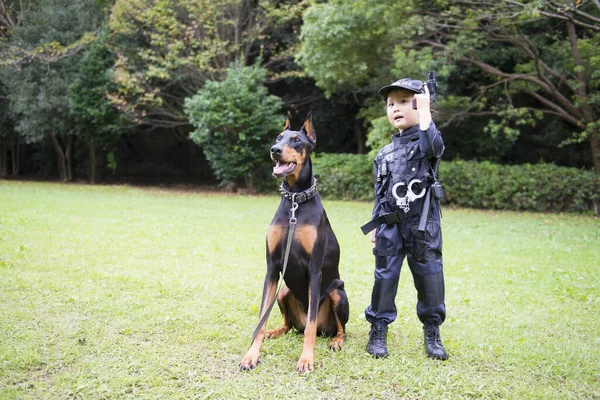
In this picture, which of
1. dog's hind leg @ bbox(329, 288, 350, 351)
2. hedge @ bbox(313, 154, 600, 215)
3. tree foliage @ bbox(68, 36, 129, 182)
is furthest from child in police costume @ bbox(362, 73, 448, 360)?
tree foliage @ bbox(68, 36, 129, 182)

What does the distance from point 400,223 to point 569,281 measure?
3.95 metres

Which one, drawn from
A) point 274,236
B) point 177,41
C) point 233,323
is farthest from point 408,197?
point 177,41

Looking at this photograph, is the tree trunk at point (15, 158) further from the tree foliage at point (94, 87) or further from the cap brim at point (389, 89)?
the cap brim at point (389, 89)

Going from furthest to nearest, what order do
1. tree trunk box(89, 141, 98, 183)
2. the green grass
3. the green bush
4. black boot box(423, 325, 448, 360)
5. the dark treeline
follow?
tree trunk box(89, 141, 98, 183) → the green bush → the dark treeline → black boot box(423, 325, 448, 360) → the green grass

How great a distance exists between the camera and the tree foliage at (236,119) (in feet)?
56.3

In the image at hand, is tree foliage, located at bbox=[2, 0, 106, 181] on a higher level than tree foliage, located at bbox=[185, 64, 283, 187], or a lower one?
higher

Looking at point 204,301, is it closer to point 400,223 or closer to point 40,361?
point 40,361

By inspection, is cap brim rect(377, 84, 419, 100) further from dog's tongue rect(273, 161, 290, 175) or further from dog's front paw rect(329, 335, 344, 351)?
dog's front paw rect(329, 335, 344, 351)

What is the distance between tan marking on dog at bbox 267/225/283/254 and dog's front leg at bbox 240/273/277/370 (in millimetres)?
213

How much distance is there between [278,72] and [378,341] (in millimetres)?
18461

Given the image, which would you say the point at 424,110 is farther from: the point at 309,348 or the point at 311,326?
the point at 309,348

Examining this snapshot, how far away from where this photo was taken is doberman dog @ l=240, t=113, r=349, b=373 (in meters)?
3.47

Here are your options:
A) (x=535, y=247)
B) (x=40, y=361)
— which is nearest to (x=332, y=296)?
(x=40, y=361)

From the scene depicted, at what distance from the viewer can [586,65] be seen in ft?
44.4
